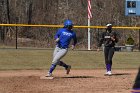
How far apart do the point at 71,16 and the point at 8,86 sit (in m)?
26.2

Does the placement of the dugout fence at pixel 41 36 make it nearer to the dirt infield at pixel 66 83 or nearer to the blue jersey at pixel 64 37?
the dirt infield at pixel 66 83

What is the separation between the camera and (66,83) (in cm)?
1156

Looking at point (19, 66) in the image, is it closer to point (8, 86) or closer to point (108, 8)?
point (8, 86)

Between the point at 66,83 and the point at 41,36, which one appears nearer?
the point at 66,83

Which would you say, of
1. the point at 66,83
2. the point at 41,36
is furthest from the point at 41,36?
the point at 66,83

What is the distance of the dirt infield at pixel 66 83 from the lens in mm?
10219

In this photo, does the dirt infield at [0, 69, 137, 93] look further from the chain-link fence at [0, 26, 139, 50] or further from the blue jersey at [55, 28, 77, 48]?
the chain-link fence at [0, 26, 139, 50]

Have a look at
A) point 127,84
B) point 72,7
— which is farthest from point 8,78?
point 72,7

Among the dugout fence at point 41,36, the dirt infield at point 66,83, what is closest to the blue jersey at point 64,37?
the dirt infield at point 66,83

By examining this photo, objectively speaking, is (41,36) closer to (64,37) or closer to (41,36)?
(41,36)

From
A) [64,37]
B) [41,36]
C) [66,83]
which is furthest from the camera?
[41,36]

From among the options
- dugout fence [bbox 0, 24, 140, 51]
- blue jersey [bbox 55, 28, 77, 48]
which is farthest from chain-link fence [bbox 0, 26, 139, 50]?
blue jersey [bbox 55, 28, 77, 48]

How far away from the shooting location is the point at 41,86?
10938 mm

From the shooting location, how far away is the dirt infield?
1022 cm
